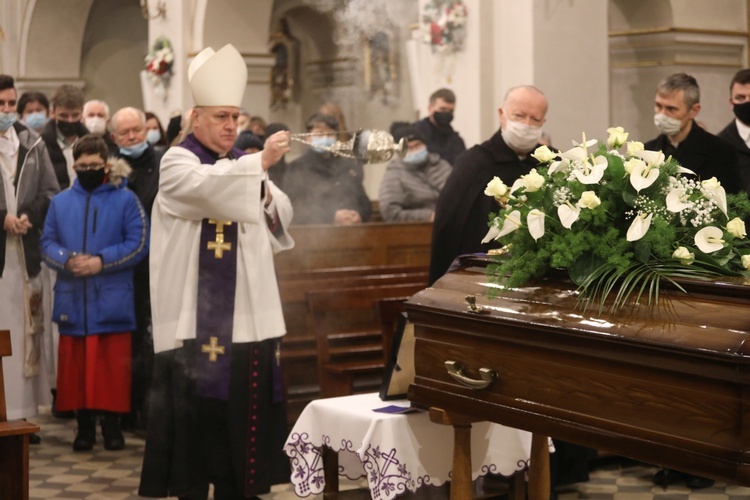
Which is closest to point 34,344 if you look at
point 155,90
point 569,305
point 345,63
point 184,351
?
point 184,351

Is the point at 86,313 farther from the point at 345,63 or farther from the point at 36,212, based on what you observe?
the point at 345,63

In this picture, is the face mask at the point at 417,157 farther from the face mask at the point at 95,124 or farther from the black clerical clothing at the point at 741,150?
the black clerical clothing at the point at 741,150

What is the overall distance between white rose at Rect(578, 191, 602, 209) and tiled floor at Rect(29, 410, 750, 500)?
258cm

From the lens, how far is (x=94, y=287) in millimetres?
6520

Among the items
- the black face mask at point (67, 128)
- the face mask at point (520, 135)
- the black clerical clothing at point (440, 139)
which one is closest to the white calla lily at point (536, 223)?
the face mask at point (520, 135)

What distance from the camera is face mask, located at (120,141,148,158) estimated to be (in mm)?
6941

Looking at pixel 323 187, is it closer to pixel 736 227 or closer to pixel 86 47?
pixel 86 47

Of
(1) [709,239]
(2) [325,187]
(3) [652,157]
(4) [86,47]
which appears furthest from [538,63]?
(1) [709,239]

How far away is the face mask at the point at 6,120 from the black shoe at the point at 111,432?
1.80m

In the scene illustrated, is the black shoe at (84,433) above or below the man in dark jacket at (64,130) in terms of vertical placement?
below

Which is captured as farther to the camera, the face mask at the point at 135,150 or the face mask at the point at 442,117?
the face mask at the point at 442,117

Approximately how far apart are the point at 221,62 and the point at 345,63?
13.3m

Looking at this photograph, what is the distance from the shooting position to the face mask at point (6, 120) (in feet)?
19.1

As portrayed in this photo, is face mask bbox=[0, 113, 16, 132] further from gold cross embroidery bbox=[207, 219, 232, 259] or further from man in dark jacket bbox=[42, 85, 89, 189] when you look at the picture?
gold cross embroidery bbox=[207, 219, 232, 259]
